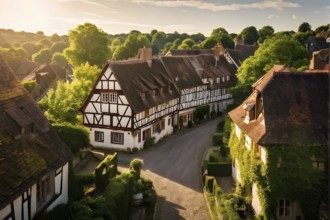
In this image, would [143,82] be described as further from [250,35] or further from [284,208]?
[250,35]

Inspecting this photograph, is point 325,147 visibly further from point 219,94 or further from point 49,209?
point 219,94

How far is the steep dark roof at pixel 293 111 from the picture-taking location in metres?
25.2

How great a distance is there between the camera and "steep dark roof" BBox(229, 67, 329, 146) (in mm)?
25188

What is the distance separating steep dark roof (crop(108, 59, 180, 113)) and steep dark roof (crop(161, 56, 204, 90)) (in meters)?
1.69

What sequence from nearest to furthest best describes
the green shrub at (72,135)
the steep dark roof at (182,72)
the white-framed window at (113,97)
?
the green shrub at (72,135), the white-framed window at (113,97), the steep dark roof at (182,72)

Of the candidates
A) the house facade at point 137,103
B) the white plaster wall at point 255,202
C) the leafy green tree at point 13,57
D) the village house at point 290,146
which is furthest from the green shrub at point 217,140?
the leafy green tree at point 13,57

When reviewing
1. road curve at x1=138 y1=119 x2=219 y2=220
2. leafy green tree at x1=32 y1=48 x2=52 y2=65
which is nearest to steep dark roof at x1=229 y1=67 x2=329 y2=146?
road curve at x1=138 y1=119 x2=219 y2=220

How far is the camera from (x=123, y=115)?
142 feet

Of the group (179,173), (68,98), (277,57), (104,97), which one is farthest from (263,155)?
(68,98)

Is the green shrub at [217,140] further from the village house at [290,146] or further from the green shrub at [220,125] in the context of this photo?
the village house at [290,146]

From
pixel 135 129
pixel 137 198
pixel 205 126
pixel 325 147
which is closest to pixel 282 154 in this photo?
pixel 325 147

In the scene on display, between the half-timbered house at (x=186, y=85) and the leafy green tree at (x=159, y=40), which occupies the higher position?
the leafy green tree at (x=159, y=40)

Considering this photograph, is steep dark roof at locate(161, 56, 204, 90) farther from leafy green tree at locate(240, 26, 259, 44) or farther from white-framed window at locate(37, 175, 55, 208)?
leafy green tree at locate(240, 26, 259, 44)

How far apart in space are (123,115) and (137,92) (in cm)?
373
